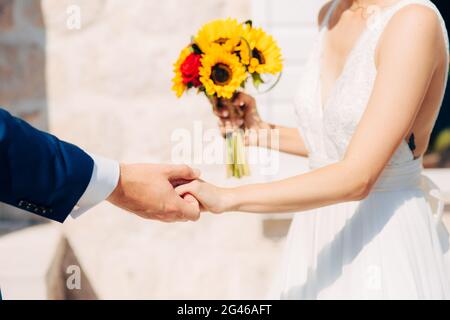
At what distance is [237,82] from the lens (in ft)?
6.82

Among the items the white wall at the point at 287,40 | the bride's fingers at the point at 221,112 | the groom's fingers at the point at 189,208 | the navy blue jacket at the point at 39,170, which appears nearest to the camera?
the navy blue jacket at the point at 39,170

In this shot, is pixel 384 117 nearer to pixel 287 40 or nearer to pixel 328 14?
pixel 328 14

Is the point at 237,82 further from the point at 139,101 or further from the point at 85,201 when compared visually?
the point at 139,101

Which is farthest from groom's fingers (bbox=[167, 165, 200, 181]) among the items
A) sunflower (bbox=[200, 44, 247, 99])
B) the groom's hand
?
sunflower (bbox=[200, 44, 247, 99])

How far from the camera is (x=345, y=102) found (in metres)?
Result: 1.79

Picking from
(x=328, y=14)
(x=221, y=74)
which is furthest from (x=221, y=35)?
(x=328, y=14)

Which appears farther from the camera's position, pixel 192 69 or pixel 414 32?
pixel 192 69

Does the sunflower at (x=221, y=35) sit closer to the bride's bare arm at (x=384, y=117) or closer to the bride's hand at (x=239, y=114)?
the bride's hand at (x=239, y=114)

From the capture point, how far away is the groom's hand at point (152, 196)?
1903mm

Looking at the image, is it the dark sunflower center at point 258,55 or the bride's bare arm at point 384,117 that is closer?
the bride's bare arm at point 384,117

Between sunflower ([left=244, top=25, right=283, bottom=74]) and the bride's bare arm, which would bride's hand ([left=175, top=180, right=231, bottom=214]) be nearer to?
the bride's bare arm

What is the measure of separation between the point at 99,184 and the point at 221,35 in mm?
712

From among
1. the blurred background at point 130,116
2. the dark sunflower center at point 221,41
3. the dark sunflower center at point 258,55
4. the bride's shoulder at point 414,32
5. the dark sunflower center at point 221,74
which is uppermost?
the bride's shoulder at point 414,32

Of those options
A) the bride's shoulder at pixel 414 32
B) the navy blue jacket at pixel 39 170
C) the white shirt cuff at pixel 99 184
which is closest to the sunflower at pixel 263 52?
the bride's shoulder at pixel 414 32
